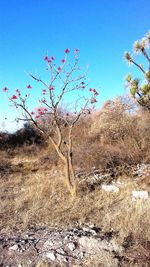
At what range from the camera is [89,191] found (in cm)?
709

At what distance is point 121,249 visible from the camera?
14.3 feet

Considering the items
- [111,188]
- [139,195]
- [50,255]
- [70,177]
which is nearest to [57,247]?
[50,255]

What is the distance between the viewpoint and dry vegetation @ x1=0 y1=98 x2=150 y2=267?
5184 mm

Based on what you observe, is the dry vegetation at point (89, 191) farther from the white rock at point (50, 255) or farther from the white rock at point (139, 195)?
the white rock at point (50, 255)

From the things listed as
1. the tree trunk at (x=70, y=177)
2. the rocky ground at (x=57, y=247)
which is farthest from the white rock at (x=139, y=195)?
the rocky ground at (x=57, y=247)

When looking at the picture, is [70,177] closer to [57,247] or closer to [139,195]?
Result: [139,195]

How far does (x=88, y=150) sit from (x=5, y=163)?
2716 millimetres

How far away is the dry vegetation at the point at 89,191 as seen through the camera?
518 centimetres

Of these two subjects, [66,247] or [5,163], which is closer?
[66,247]

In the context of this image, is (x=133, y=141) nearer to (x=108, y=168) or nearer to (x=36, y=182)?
(x=108, y=168)

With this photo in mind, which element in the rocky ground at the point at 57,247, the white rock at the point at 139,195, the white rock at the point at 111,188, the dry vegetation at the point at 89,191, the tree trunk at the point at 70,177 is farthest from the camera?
the white rock at the point at 111,188

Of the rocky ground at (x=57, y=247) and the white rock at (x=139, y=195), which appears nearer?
the rocky ground at (x=57, y=247)

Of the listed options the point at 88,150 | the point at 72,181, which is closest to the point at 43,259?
the point at 72,181

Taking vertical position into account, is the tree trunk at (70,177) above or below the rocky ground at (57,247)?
above
